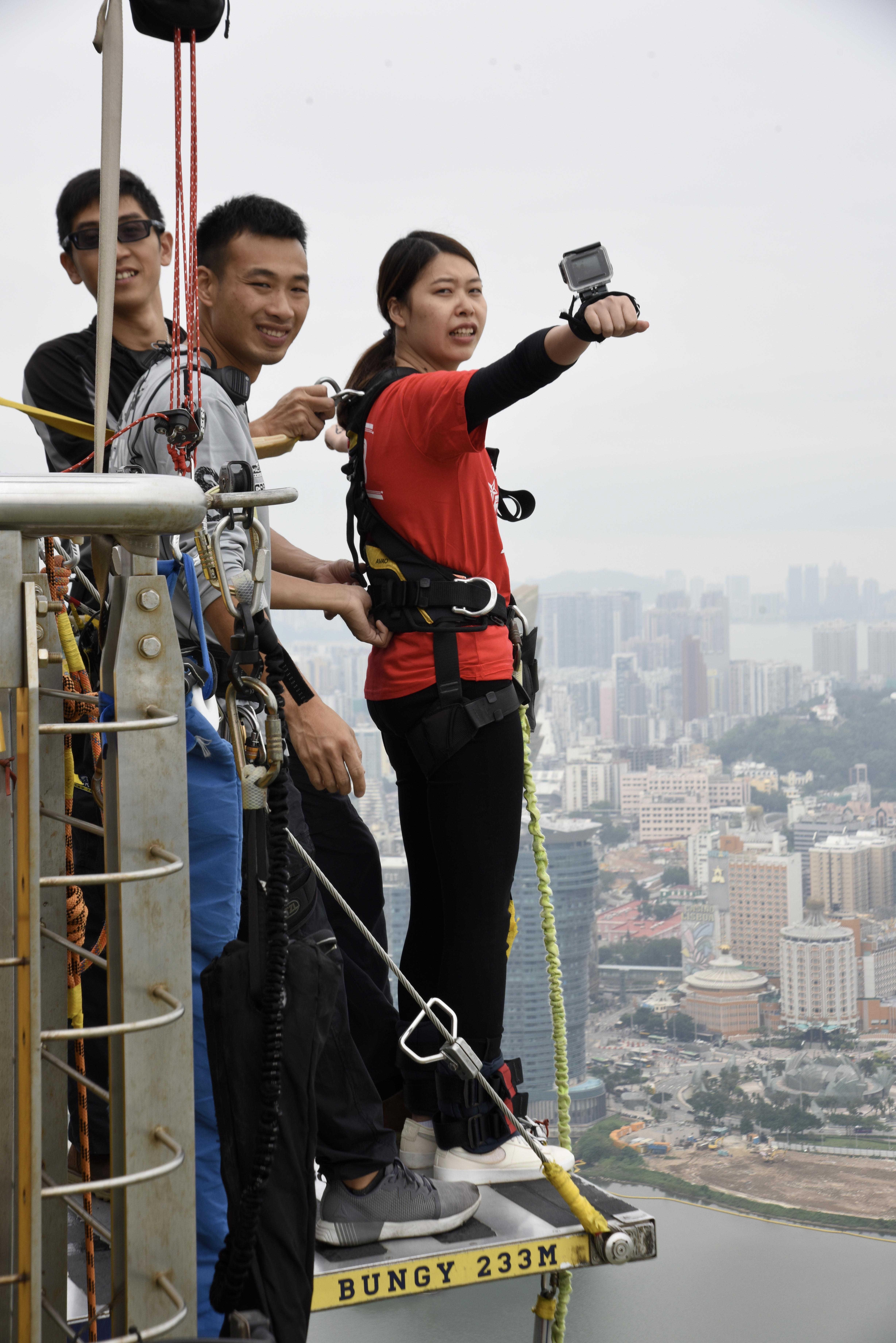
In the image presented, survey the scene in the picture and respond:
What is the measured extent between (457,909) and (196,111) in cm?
101

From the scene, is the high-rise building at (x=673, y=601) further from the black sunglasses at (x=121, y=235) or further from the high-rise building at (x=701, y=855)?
the black sunglasses at (x=121, y=235)

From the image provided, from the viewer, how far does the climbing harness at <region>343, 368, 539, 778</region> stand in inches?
62.5

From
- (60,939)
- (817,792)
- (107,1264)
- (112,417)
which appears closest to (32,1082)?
(60,939)

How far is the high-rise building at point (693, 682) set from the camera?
78.4 ft

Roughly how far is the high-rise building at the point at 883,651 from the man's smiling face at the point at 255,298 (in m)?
26.3

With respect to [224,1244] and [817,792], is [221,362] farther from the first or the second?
[817,792]

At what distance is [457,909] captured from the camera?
1611 mm

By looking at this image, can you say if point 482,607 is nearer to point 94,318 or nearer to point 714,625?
point 94,318

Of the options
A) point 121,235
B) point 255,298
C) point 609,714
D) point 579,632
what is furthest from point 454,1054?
point 579,632

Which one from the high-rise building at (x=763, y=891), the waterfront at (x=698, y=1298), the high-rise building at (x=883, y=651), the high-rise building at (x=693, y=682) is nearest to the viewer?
the waterfront at (x=698, y=1298)

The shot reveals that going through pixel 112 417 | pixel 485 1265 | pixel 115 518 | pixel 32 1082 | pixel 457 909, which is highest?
pixel 112 417

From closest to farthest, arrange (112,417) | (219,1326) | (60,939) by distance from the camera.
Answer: (60,939), (219,1326), (112,417)

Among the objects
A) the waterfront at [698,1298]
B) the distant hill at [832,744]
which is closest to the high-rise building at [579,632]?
the distant hill at [832,744]

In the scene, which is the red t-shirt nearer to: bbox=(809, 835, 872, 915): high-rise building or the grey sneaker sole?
the grey sneaker sole
